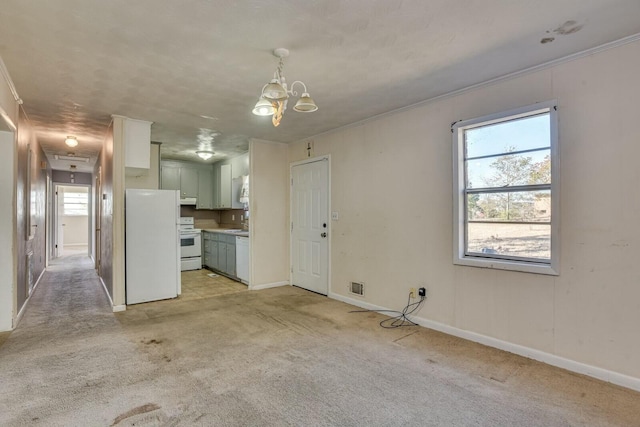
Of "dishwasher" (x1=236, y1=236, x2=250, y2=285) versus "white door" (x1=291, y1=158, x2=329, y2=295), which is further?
"dishwasher" (x1=236, y1=236, x2=250, y2=285)

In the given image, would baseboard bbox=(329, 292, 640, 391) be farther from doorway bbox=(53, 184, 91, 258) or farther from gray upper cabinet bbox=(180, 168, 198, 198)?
doorway bbox=(53, 184, 91, 258)

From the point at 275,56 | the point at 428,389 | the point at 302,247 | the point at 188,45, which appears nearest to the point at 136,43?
the point at 188,45

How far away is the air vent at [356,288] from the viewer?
4.39 metres

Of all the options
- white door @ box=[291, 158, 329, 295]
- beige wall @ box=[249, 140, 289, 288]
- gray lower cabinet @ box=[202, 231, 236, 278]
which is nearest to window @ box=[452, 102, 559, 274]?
white door @ box=[291, 158, 329, 295]

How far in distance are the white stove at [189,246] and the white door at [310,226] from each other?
105 inches

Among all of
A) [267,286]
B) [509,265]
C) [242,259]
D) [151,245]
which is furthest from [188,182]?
[509,265]

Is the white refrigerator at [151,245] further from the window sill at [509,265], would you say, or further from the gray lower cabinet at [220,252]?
the window sill at [509,265]

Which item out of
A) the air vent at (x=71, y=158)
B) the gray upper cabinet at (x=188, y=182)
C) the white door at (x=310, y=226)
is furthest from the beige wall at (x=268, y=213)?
the air vent at (x=71, y=158)

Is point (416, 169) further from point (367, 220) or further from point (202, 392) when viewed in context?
point (202, 392)

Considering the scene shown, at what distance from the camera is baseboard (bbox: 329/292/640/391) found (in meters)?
2.39

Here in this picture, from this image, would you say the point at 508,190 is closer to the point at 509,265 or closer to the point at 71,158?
the point at 509,265

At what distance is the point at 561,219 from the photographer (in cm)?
268

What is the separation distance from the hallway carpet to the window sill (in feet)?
2.42

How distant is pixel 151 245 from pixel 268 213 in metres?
1.79
